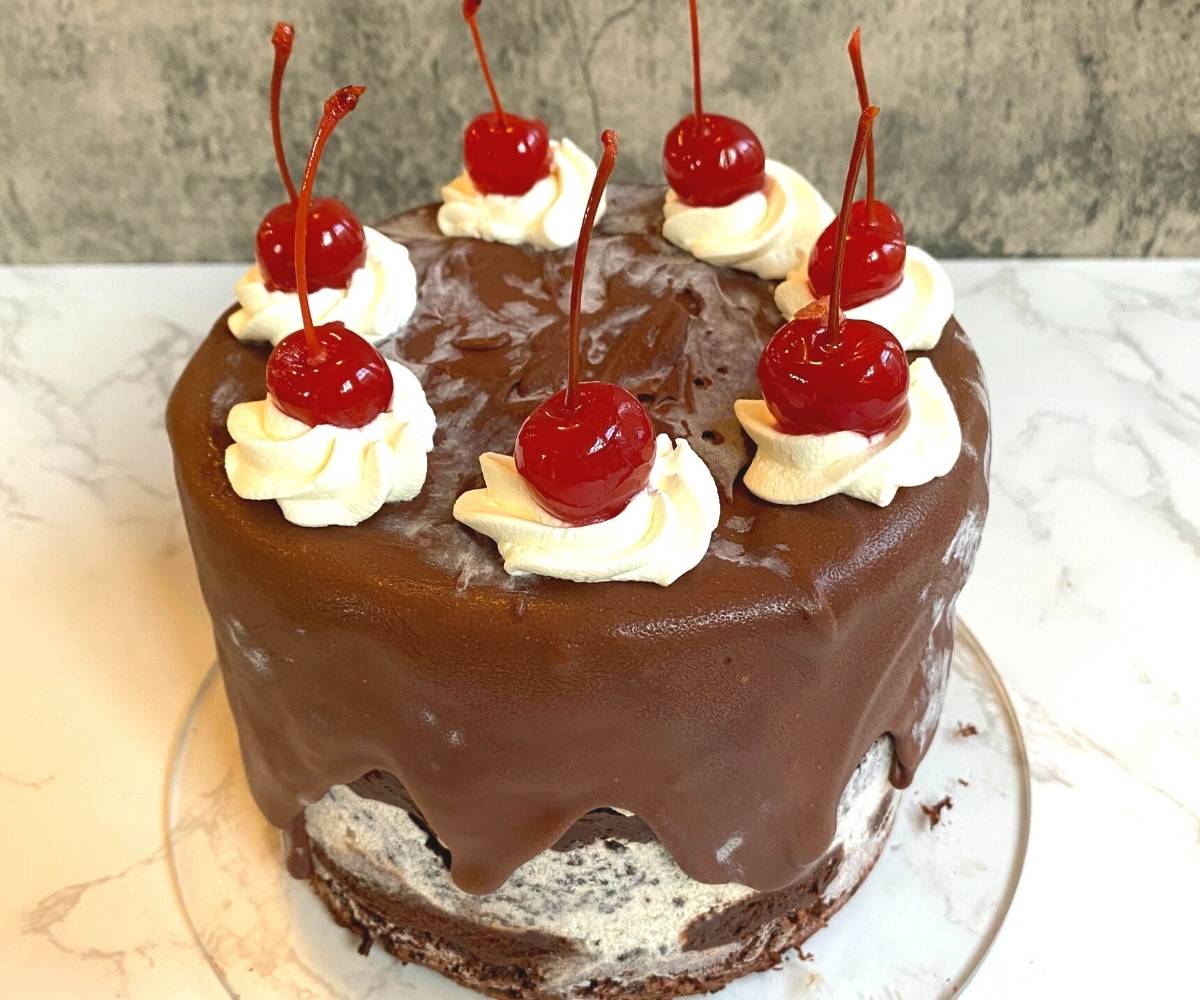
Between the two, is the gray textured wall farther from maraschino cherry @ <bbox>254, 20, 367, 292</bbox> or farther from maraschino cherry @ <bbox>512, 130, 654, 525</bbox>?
maraschino cherry @ <bbox>512, 130, 654, 525</bbox>

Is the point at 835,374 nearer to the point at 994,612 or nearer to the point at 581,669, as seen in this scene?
the point at 581,669

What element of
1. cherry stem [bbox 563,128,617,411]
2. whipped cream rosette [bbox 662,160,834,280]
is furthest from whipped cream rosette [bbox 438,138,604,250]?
cherry stem [bbox 563,128,617,411]

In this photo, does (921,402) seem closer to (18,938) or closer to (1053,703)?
(1053,703)

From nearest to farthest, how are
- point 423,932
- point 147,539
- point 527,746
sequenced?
point 527,746
point 423,932
point 147,539

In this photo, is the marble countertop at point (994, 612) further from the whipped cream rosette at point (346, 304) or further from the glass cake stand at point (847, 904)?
the whipped cream rosette at point (346, 304)

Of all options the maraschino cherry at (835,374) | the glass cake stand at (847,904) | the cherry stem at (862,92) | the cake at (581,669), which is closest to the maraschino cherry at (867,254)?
the cherry stem at (862,92)

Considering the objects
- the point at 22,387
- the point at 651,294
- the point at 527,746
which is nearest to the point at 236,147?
the point at 22,387
